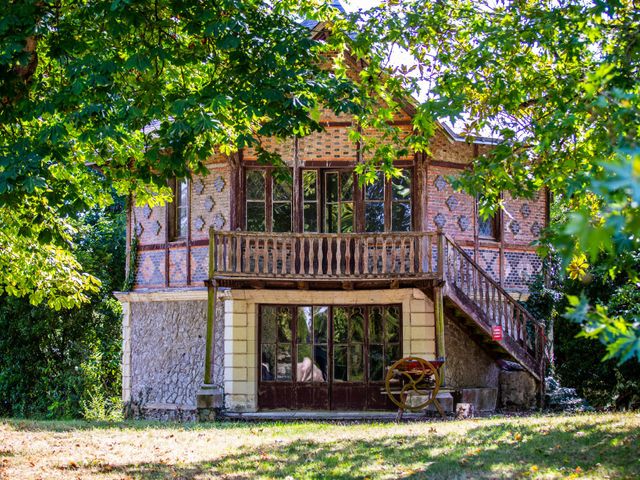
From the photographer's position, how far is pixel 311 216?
19.6 meters

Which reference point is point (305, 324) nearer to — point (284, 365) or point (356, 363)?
point (284, 365)

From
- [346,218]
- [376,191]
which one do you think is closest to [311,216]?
[346,218]

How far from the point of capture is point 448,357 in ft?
63.6

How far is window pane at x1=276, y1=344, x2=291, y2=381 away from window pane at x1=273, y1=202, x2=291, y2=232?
2573 mm

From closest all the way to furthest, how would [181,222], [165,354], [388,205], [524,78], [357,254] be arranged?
1. [524,78]
2. [357,254]
3. [388,205]
4. [165,354]
5. [181,222]

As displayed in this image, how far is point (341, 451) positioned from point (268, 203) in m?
9.23

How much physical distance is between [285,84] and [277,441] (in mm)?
4803

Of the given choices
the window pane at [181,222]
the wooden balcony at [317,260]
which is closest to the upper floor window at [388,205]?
the wooden balcony at [317,260]

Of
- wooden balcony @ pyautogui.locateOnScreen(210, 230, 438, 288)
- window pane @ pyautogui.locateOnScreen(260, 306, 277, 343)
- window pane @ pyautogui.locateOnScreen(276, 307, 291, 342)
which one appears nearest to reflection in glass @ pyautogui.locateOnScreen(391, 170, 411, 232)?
wooden balcony @ pyautogui.locateOnScreen(210, 230, 438, 288)

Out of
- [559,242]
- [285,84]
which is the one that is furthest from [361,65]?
[559,242]

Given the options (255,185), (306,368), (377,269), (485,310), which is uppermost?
(255,185)

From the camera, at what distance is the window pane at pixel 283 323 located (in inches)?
754

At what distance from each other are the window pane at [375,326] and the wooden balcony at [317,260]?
1.04 metres

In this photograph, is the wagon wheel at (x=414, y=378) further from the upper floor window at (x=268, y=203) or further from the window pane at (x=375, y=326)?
the upper floor window at (x=268, y=203)
